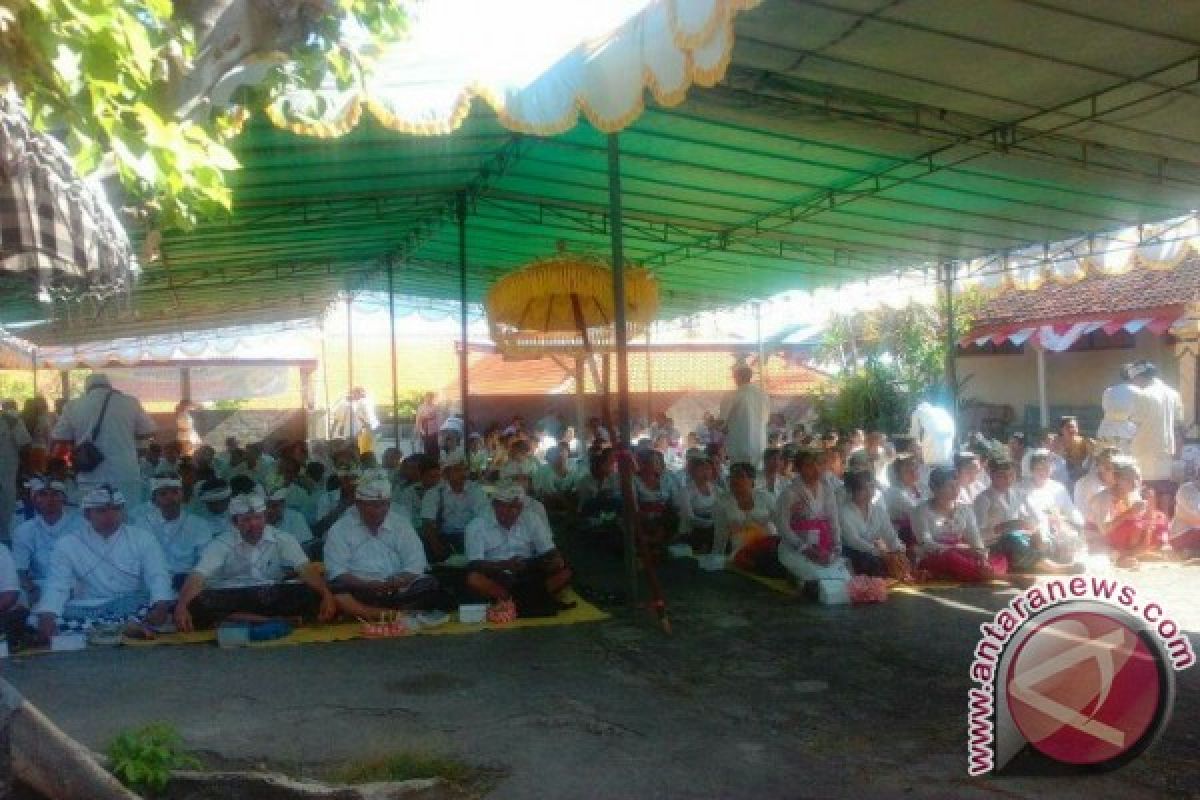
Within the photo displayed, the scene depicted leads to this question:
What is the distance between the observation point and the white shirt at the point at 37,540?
696 cm

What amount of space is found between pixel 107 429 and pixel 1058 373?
1609 centimetres

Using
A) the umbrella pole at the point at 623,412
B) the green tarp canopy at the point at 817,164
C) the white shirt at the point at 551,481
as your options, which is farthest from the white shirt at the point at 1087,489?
the white shirt at the point at 551,481

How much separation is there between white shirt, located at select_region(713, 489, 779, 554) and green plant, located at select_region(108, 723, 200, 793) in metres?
5.54

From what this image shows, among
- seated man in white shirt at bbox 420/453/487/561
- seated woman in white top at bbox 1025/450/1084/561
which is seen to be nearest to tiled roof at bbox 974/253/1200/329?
seated woman in white top at bbox 1025/450/1084/561

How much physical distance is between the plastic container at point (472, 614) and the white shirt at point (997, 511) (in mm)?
4051

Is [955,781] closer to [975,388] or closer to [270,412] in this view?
[975,388]

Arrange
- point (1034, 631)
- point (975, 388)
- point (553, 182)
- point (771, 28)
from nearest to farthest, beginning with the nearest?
point (1034, 631), point (771, 28), point (553, 182), point (975, 388)

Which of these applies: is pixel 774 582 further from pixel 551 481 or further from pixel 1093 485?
pixel 551 481

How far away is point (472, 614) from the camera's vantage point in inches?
280

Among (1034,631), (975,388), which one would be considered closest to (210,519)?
(1034,631)

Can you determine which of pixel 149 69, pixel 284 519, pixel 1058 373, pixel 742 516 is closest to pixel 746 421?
pixel 742 516

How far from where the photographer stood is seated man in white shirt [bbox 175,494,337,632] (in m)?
6.87

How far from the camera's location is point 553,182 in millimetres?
10641

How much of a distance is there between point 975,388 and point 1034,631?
18622 mm
